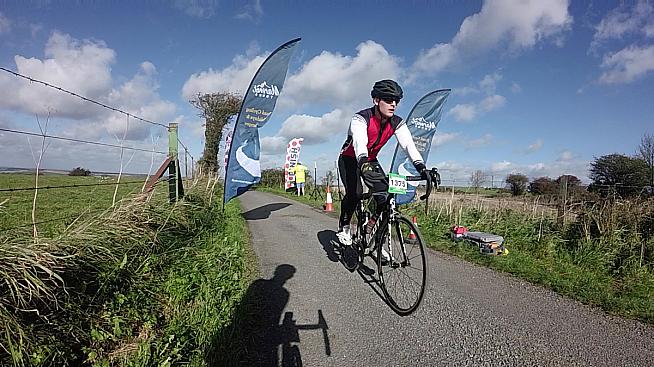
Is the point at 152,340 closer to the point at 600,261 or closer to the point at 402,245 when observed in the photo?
the point at 402,245

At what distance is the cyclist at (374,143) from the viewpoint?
3818 millimetres

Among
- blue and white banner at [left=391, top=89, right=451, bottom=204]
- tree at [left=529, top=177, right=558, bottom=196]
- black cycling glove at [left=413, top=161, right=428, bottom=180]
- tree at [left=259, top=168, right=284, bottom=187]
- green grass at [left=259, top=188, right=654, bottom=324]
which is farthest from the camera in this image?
tree at [left=259, top=168, right=284, bottom=187]

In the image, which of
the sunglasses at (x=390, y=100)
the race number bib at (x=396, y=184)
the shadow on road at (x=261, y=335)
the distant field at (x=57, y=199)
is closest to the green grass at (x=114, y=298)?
the shadow on road at (x=261, y=335)

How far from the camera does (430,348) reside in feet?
10.3

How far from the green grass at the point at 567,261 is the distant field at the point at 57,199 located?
556 cm

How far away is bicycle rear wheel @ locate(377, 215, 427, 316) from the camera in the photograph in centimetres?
358

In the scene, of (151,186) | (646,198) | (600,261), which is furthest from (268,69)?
(646,198)

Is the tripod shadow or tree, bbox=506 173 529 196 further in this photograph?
tree, bbox=506 173 529 196

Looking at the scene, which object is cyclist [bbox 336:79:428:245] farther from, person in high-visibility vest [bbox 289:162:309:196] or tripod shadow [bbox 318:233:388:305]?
person in high-visibility vest [bbox 289:162:309:196]

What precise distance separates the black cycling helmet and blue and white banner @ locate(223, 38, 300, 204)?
536 cm

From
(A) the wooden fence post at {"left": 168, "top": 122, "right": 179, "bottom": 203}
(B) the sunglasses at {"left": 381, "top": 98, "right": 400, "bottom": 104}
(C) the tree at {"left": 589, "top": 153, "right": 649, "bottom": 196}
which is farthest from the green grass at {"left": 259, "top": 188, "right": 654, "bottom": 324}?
(C) the tree at {"left": 589, "top": 153, "right": 649, "bottom": 196}

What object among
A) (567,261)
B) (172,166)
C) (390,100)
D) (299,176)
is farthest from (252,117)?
(299,176)

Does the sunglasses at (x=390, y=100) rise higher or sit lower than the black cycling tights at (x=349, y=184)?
higher

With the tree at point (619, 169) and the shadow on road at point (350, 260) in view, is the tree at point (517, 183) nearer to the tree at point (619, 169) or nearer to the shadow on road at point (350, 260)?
the tree at point (619, 169)
